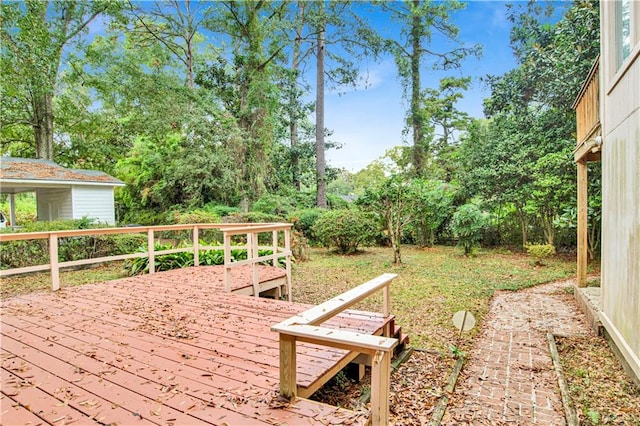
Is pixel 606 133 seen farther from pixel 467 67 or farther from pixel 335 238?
pixel 467 67

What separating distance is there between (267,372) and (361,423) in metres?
0.92

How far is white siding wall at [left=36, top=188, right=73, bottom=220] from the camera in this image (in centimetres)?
1366

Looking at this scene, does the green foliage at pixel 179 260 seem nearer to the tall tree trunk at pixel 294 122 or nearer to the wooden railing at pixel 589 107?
the wooden railing at pixel 589 107

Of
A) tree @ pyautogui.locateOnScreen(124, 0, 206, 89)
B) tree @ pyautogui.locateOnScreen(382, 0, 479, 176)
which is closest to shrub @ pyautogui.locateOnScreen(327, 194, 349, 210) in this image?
tree @ pyautogui.locateOnScreen(382, 0, 479, 176)

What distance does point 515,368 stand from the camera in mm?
3785

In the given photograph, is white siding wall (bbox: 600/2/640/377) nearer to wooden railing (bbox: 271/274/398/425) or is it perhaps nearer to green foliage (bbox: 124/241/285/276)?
wooden railing (bbox: 271/274/398/425)

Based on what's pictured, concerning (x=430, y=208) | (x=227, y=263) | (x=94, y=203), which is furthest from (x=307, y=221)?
(x=227, y=263)

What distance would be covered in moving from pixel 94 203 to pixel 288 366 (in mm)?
14930

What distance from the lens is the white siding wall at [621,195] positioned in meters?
3.45

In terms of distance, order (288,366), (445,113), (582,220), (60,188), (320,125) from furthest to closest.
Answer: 1. (445,113)
2. (320,125)
3. (60,188)
4. (582,220)
5. (288,366)

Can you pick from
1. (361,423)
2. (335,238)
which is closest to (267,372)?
(361,423)

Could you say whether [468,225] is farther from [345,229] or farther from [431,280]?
[345,229]

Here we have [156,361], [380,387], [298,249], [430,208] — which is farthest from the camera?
[430,208]

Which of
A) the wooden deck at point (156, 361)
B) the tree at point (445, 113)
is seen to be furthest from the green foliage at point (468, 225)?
the wooden deck at point (156, 361)
